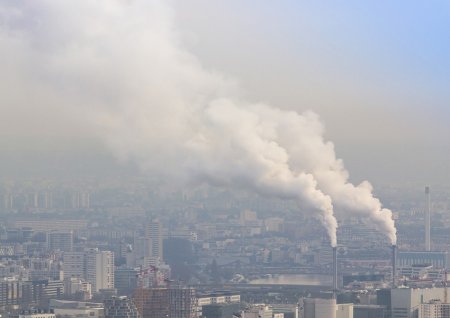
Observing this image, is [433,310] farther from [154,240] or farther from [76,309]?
[154,240]

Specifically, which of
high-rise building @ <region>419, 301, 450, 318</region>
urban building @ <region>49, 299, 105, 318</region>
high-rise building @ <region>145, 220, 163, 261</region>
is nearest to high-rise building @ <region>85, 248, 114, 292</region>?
high-rise building @ <region>145, 220, 163, 261</region>

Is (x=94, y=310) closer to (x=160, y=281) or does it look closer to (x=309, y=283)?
(x=160, y=281)

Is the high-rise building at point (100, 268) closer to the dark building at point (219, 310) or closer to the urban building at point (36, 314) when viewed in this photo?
the urban building at point (36, 314)

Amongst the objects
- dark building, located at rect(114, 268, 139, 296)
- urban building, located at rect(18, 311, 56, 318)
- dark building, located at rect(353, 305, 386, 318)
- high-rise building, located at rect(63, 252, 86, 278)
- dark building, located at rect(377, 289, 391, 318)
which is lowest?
urban building, located at rect(18, 311, 56, 318)

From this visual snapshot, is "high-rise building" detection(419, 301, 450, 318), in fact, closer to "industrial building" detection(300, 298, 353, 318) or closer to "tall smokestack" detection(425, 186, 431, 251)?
"industrial building" detection(300, 298, 353, 318)

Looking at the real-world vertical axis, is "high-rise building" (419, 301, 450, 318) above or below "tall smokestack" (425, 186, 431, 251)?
below

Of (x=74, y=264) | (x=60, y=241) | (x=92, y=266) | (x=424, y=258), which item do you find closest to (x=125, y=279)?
(x=92, y=266)
